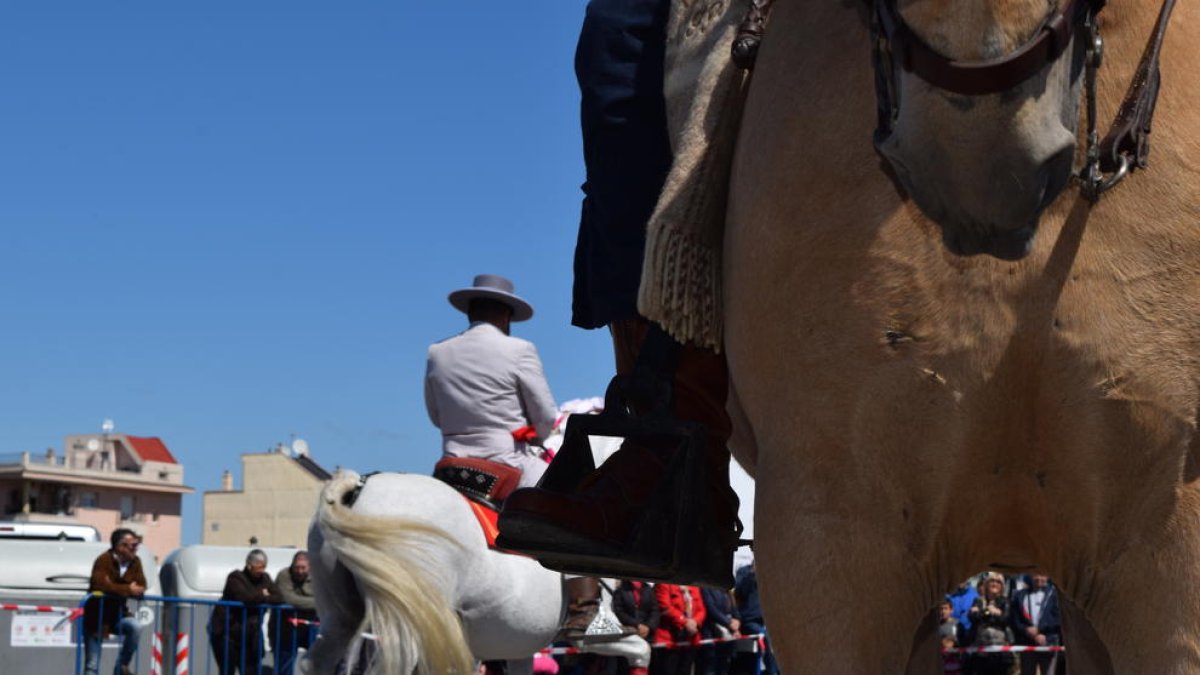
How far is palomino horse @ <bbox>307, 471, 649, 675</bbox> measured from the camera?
8438 millimetres

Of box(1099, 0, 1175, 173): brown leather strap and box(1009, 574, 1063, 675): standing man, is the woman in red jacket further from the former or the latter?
box(1099, 0, 1175, 173): brown leather strap

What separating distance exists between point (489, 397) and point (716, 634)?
7.87 m

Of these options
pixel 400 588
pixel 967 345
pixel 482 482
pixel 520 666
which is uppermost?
pixel 482 482

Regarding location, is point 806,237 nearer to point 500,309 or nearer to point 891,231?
point 891,231

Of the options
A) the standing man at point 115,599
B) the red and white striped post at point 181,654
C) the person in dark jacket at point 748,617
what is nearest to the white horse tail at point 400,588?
the red and white striped post at point 181,654

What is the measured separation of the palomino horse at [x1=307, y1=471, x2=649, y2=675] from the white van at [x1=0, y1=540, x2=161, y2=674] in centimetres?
705

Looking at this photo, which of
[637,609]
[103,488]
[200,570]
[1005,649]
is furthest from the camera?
[103,488]

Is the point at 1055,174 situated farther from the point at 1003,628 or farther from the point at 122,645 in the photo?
the point at 1003,628

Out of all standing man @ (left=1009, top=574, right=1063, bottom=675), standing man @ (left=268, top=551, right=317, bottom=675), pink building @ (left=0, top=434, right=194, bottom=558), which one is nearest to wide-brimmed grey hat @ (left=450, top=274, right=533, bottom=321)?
standing man @ (left=268, top=551, right=317, bottom=675)

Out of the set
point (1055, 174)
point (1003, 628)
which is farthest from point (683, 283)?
point (1003, 628)

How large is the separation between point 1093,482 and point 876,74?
61 centimetres

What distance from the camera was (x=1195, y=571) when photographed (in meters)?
2.13

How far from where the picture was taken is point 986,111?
1941 millimetres

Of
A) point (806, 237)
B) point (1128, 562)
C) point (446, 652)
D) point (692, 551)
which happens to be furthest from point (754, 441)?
point (446, 652)
